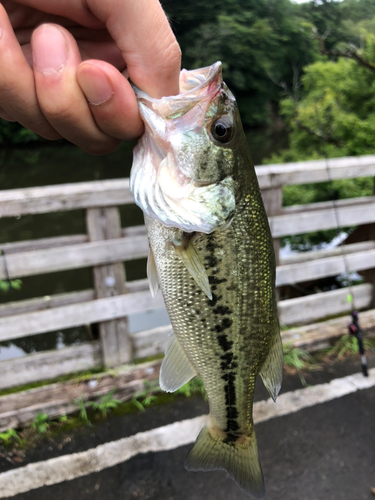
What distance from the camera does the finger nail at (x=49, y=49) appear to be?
0.92 m

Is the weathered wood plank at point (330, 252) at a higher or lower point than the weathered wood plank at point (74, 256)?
lower

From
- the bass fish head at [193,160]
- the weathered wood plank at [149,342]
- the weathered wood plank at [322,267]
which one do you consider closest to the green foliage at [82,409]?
the weathered wood plank at [149,342]

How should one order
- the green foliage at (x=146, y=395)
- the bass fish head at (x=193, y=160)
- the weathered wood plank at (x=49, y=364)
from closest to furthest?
the bass fish head at (x=193, y=160) < the weathered wood plank at (x=49, y=364) < the green foliage at (x=146, y=395)

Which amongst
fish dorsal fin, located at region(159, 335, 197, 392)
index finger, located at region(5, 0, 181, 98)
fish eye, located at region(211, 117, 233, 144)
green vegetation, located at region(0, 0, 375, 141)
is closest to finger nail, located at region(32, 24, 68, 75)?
index finger, located at region(5, 0, 181, 98)

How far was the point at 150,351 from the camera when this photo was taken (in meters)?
3.15

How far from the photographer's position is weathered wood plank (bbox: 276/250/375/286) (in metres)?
3.30

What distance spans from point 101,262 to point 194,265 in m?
1.57

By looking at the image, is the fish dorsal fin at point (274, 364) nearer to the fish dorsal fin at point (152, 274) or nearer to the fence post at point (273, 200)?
the fish dorsal fin at point (152, 274)

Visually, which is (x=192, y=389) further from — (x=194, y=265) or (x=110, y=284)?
(x=194, y=265)

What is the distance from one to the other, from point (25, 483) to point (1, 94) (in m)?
2.39

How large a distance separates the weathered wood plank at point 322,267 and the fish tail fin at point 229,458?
187 cm

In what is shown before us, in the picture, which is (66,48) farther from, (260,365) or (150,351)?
(150,351)

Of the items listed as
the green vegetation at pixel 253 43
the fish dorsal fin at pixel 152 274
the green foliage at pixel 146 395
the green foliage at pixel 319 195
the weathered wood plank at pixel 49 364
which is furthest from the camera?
the green vegetation at pixel 253 43

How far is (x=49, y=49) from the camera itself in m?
0.93
